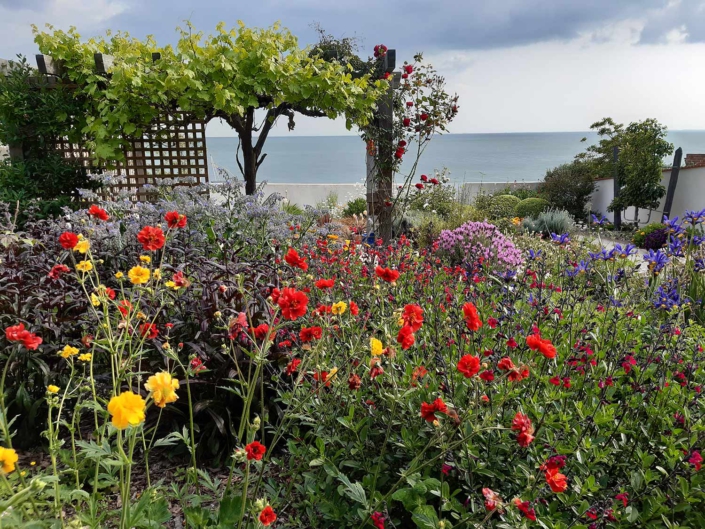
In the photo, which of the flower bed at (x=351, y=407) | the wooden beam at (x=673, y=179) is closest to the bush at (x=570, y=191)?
the wooden beam at (x=673, y=179)

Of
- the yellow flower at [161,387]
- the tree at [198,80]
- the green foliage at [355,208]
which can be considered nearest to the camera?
the yellow flower at [161,387]

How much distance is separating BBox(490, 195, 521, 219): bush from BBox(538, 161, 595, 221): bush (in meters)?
1.47

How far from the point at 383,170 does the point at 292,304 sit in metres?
6.22

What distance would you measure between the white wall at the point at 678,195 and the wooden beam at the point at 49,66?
1190cm

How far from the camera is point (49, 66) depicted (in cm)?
611

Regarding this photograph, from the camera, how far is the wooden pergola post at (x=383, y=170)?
703cm

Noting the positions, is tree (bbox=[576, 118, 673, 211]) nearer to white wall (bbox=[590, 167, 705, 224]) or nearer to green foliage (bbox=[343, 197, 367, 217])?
white wall (bbox=[590, 167, 705, 224])

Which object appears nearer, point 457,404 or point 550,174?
point 457,404

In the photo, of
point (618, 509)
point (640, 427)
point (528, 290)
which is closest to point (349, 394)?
point (618, 509)

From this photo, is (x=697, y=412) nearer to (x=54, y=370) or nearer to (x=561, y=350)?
(x=561, y=350)

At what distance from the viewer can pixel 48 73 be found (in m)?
6.12

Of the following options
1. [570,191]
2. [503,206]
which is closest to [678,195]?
[570,191]

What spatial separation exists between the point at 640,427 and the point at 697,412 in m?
0.34

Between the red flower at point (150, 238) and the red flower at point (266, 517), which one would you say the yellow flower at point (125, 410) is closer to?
the red flower at point (266, 517)
